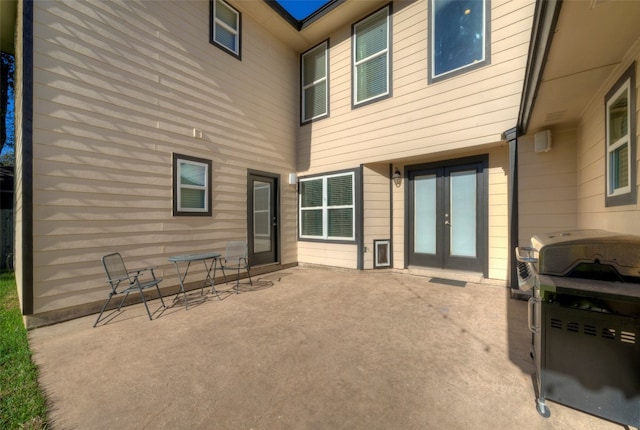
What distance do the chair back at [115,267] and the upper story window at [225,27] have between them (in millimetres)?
4232

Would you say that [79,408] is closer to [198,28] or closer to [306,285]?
[306,285]

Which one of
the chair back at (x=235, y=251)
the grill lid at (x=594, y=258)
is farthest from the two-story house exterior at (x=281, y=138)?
the grill lid at (x=594, y=258)

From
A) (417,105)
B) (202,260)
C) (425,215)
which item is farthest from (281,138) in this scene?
(425,215)

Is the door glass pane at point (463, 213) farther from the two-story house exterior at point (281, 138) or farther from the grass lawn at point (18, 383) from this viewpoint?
the grass lawn at point (18, 383)

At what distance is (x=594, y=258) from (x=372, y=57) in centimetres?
540

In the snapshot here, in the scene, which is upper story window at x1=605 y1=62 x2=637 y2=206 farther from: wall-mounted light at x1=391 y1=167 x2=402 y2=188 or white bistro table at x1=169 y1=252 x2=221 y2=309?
white bistro table at x1=169 y1=252 x2=221 y2=309

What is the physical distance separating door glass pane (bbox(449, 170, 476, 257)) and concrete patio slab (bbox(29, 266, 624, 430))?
4.09 ft

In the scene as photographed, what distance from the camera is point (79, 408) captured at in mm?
1790

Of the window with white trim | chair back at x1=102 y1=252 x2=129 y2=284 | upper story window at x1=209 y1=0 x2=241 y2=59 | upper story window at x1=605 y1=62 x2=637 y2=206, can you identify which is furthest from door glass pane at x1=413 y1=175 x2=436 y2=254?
chair back at x1=102 y1=252 x2=129 y2=284

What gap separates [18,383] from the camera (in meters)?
2.03

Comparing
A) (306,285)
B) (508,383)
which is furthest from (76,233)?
(508,383)

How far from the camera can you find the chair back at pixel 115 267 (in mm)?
3385

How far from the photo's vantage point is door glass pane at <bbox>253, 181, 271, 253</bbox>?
579 centimetres

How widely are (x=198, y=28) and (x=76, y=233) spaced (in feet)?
→ 13.2
